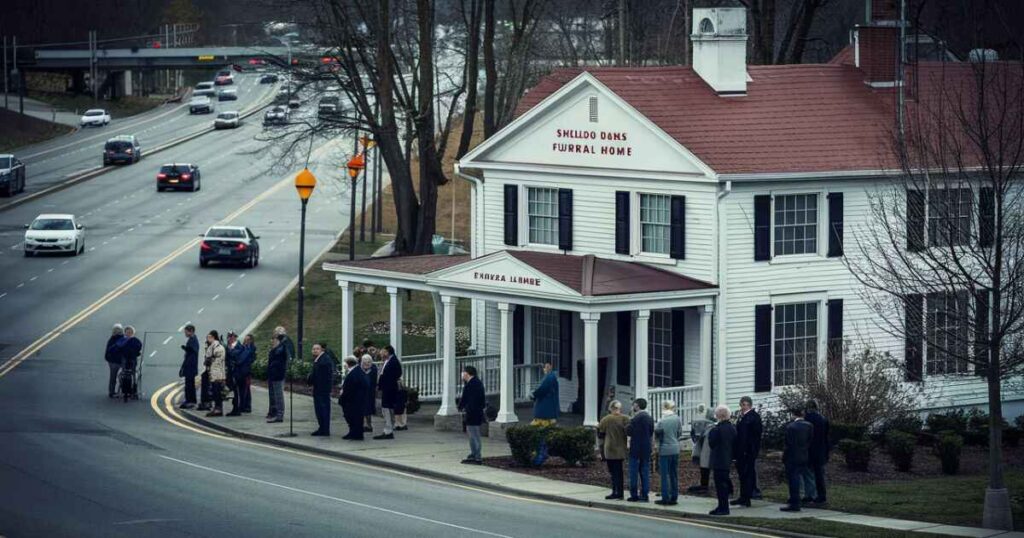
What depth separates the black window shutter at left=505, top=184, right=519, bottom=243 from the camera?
35.8m

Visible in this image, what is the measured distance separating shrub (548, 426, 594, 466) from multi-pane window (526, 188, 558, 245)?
767cm

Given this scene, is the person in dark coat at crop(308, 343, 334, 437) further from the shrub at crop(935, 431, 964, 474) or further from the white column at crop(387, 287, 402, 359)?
the shrub at crop(935, 431, 964, 474)

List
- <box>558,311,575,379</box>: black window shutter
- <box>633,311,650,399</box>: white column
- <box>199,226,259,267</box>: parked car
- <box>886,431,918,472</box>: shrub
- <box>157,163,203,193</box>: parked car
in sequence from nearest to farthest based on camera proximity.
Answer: <box>886,431,918,472</box>: shrub < <box>633,311,650,399</box>: white column < <box>558,311,575,379</box>: black window shutter < <box>199,226,259,267</box>: parked car < <box>157,163,203,193</box>: parked car

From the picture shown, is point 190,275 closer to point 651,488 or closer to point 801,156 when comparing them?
point 801,156

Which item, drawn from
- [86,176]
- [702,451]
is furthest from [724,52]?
[86,176]

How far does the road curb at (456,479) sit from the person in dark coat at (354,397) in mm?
1137

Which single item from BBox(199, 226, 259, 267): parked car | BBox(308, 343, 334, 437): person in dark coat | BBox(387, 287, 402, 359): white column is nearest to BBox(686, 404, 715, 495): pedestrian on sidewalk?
BBox(308, 343, 334, 437): person in dark coat

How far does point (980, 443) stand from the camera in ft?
107

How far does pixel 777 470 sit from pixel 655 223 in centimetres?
681

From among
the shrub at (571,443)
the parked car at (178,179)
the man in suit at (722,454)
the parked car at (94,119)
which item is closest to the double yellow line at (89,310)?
the parked car at (178,179)

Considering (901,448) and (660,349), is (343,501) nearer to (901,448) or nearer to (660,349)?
(901,448)

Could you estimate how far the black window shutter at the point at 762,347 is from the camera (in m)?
32.7

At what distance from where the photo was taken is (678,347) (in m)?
32.9

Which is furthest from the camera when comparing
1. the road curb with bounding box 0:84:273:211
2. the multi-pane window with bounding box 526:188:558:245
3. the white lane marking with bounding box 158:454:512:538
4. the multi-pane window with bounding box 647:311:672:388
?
the road curb with bounding box 0:84:273:211
